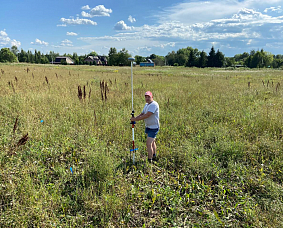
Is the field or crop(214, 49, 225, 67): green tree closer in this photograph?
the field

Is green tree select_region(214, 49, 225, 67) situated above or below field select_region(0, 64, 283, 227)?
above

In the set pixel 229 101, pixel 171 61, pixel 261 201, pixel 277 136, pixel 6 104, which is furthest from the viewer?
pixel 171 61

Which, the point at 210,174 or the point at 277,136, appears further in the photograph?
the point at 277,136

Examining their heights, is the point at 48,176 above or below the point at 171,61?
below

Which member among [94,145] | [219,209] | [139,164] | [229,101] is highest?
[229,101]

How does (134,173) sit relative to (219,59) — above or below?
below

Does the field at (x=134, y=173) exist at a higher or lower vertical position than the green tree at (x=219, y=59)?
lower

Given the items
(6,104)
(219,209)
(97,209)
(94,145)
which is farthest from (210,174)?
(6,104)

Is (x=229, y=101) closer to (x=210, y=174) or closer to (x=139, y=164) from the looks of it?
(x=210, y=174)

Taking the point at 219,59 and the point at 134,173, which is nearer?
the point at 134,173

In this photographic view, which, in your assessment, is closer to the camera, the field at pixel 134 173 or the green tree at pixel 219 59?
the field at pixel 134 173

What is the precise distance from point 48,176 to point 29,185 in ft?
1.80

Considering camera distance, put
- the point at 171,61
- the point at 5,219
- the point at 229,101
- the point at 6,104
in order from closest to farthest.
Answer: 1. the point at 5,219
2. the point at 6,104
3. the point at 229,101
4. the point at 171,61

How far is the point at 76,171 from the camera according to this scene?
382cm
